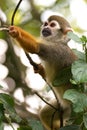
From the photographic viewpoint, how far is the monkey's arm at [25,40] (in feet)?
10.1

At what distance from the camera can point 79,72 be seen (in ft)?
8.05

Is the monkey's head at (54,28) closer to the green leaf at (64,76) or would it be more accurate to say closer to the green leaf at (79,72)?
the green leaf at (64,76)

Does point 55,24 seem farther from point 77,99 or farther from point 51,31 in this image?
point 77,99

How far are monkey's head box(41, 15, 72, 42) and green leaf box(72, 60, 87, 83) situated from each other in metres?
1.54

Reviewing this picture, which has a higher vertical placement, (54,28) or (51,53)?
(54,28)

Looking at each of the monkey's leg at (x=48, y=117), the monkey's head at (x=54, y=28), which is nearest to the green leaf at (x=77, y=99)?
the monkey's leg at (x=48, y=117)

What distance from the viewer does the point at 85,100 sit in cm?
242

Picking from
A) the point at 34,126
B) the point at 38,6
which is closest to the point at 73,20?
the point at 38,6

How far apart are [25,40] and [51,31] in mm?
979

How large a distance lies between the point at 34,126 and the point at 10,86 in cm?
255

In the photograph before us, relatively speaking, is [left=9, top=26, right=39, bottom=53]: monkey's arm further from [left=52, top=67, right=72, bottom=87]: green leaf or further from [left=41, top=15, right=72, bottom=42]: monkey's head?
[left=41, top=15, right=72, bottom=42]: monkey's head

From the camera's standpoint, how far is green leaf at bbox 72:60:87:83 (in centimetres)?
243

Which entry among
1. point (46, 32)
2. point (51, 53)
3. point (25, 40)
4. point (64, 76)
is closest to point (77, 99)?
point (64, 76)

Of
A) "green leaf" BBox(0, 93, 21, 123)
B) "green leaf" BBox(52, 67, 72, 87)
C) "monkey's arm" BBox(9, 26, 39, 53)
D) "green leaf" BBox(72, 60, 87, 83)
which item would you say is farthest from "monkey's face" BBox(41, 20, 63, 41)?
"green leaf" BBox(0, 93, 21, 123)
